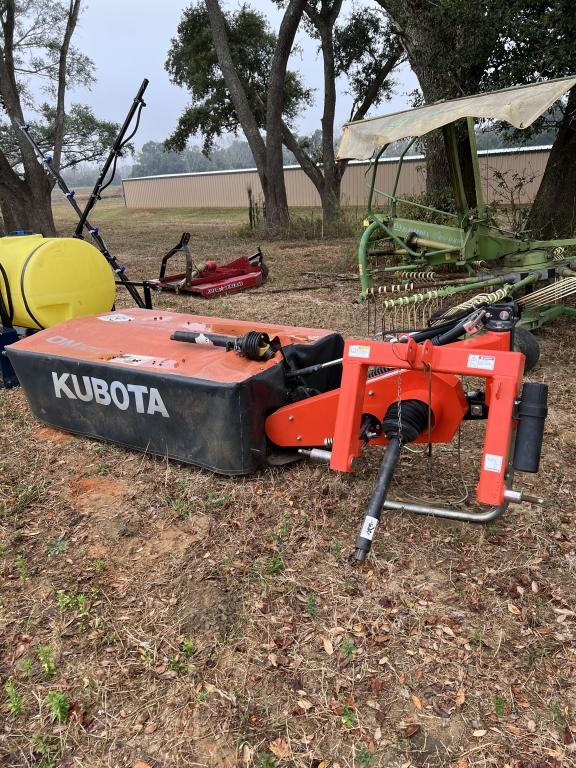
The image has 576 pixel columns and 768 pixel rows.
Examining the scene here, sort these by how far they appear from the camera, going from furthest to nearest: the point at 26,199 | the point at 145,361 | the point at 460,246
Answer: the point at 26,199
the point at 460,246
the point at 145,361

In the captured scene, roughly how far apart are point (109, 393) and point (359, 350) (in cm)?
152

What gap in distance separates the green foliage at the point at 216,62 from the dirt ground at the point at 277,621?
18.2 meters

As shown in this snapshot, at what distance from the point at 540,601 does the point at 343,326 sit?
13.6 ft

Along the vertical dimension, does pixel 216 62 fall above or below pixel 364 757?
above

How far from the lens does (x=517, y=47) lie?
615 cm

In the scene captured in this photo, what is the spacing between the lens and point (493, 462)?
226 centimetres

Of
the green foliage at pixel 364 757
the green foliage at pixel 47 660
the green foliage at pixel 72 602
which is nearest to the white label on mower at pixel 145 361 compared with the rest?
the green foliage at pixel 72 602

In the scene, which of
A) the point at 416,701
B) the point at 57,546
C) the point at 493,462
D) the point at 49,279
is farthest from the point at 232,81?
the point at 416,701

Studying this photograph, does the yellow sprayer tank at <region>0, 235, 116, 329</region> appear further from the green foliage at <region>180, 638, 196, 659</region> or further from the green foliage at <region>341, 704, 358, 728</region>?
the green foliage at <region>341, 704, 358, 728</region>

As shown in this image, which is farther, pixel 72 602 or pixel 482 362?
pixel 72 602

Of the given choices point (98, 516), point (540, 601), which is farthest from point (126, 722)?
point (540, 601)

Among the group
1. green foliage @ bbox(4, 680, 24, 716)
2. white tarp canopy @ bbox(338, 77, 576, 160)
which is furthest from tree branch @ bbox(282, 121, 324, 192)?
green foliage @ bbox(4, 680, 24, 716)

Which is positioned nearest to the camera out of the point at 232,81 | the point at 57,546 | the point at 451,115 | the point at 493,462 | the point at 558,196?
the point at 493,462

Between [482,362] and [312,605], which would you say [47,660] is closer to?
[312,605]
